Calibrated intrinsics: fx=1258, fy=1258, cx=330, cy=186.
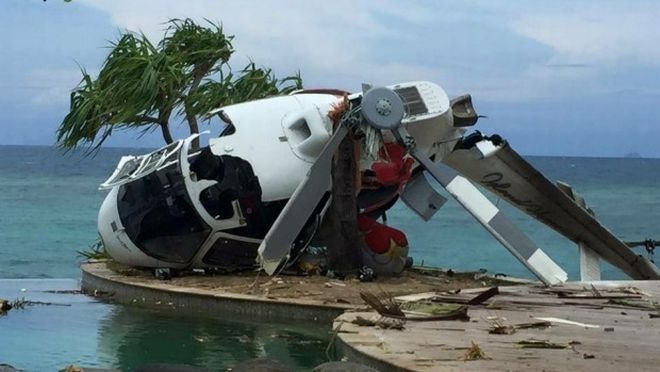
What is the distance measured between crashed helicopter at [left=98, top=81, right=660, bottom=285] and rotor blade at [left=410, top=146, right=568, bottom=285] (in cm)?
1

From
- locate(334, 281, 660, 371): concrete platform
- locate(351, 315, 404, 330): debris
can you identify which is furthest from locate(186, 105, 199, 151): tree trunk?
locate(351, 315, 404, 330): debris

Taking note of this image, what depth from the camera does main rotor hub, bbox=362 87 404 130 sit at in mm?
16234

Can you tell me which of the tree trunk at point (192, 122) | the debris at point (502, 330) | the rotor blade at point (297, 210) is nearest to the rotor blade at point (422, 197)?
the rotor blade at point (297, 210)

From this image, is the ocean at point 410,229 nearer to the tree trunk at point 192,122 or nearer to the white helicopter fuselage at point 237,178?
the tree trunk at point 192,122

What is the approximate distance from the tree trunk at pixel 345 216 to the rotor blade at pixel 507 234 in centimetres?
140

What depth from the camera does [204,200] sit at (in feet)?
56.4

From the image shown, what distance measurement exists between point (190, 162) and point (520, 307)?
600cm

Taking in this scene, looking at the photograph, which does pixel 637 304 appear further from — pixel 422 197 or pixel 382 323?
pixel 422 197

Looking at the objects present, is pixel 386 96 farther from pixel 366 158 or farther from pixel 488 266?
pixel 488 266

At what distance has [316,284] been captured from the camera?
16.8 m

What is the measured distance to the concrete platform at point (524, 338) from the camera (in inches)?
373

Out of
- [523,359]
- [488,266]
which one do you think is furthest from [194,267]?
[488,266]

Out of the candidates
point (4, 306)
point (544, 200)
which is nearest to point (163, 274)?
point (4, 306)

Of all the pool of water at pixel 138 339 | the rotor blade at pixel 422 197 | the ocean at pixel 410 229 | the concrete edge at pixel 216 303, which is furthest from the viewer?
the ocean at pixel 410 229
